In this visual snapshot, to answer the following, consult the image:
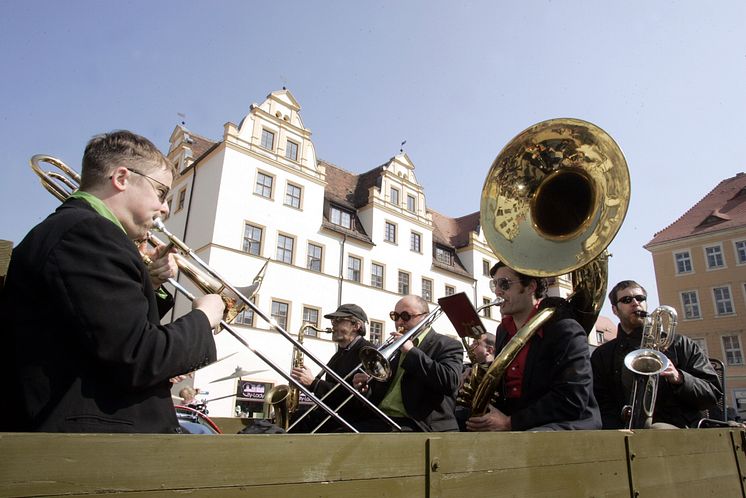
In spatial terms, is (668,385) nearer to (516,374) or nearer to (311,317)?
(516,374)

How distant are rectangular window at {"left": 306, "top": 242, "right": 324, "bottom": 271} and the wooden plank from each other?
19426 millimetres

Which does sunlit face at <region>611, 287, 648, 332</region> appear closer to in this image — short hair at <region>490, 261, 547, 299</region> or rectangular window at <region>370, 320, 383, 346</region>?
short hair at <region>490, 261, 547, 299</region>

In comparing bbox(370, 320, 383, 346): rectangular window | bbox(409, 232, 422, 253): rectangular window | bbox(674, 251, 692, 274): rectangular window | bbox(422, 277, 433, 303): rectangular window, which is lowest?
bbox(370, 320, 383, 346): rectangular window

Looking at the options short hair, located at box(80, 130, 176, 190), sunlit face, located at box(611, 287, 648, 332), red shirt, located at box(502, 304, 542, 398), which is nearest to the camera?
short hair, located at box(80, 130, 176, 190)

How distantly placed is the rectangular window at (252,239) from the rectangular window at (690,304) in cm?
2849

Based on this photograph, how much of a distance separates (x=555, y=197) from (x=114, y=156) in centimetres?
298

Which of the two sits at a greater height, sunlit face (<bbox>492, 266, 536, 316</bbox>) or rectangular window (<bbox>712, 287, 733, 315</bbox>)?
rectangular window (<bbox>712, 287, 733, 315</bbox>)

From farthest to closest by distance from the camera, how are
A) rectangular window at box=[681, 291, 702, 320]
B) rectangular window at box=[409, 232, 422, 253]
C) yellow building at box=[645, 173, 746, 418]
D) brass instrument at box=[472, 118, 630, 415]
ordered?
rectangular window at box=[681, 291, 702, 320] → yellow building at box=[645, 173, 746, 418] → rectangular window at box=[409, 232, 422, 253] → brass instrument at box=[472, 118, 630, 415]

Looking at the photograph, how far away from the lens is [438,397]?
372 centimetres

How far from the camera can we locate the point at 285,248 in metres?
21.0

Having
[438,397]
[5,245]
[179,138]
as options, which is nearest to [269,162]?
[179,138]

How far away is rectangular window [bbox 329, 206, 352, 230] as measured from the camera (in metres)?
24.0

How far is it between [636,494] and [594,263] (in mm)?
1536

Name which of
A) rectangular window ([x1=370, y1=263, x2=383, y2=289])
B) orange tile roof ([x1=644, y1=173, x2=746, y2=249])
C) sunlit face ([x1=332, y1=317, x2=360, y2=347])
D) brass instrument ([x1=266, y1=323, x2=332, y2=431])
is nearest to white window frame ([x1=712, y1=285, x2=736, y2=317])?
orange tile roof ([x1=644, y1=173, x2=746, y2=249])
